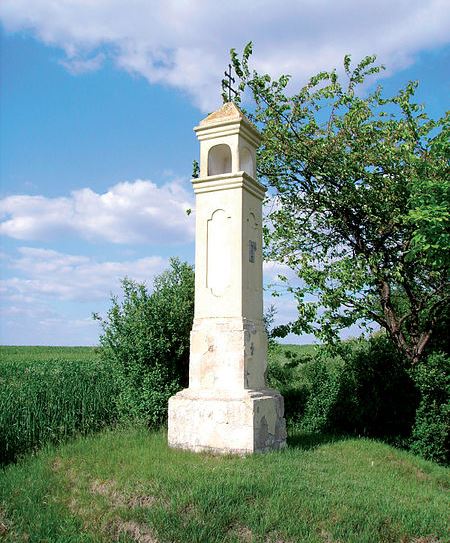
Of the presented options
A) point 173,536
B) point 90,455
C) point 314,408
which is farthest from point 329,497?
point 314,408

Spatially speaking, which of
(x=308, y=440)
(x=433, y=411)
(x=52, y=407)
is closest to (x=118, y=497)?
(x=52, y=407)

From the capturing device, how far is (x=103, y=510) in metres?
6.48

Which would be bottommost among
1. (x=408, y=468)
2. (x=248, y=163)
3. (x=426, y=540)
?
(x=426, y=540)

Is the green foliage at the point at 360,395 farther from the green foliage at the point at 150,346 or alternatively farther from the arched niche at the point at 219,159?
the arched niche at the point at 219,159

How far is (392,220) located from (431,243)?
9.04ft

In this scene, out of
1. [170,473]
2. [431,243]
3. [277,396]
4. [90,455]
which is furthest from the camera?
[431,243]

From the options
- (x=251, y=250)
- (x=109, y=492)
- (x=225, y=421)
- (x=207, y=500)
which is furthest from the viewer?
(x=251, y=250)

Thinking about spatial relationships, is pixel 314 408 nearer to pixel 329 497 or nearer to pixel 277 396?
pixel 277 396

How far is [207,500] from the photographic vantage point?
626cm

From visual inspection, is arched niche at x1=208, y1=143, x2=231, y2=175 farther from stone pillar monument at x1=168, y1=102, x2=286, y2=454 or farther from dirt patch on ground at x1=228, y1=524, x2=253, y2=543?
dirt patch on ground at x1=228, y1=524, x2=253, y2=543

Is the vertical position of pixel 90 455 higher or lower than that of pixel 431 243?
lower

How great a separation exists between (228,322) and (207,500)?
3049 millimetres

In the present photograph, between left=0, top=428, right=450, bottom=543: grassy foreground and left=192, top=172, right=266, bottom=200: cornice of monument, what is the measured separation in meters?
4.21

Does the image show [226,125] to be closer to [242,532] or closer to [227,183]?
[227,183]
